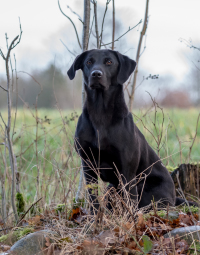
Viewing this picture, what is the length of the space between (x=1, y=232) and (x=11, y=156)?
76cm

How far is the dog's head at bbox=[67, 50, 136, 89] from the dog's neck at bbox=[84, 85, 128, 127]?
99 mm

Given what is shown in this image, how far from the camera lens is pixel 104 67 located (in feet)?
9.95

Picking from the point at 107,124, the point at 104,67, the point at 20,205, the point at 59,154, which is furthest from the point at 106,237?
the point at 59,154

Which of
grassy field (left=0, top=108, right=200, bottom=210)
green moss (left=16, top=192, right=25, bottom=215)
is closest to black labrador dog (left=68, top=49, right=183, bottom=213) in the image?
grassy field (left=0, top=108, right=200, bottom=210)

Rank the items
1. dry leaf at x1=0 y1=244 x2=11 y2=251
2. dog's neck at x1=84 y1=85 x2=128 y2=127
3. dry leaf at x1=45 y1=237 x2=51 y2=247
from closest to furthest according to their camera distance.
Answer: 1. dry leaf at x1=45 y1=237 x2=51 y2=247
2. dry leaf at x1=0 y1=244 x2=11 y2=251
3. dog's neck at x1=84 y1=85 x2=128 y2=127

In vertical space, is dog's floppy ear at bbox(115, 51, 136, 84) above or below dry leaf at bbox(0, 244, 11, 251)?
above

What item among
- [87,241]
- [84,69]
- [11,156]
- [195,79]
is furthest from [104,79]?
[195,79]

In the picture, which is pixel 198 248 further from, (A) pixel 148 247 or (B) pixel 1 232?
(B) pixel 1 232

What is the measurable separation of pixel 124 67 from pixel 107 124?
2.00 feet

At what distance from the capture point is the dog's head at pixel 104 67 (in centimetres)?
295

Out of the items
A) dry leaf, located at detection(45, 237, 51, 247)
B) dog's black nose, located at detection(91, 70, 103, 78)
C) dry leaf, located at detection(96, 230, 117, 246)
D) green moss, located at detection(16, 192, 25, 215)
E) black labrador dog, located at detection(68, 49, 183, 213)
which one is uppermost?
dog's black nose, located at detection(91, 70, 103, 78)

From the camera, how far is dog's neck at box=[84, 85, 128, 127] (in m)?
3.06

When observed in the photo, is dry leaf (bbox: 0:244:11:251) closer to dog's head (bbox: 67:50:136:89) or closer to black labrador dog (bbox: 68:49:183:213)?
black labrador dog (bbox: 68:49:183:213)

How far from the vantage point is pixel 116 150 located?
2973mm
